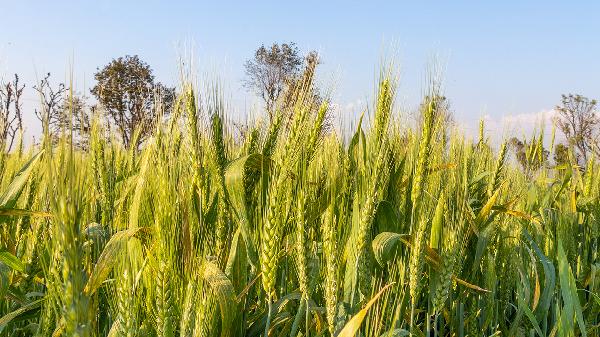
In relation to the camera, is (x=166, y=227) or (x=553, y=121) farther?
(x=553, y=121)

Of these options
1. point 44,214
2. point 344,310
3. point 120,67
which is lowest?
point 344,310

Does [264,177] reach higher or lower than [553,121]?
lower

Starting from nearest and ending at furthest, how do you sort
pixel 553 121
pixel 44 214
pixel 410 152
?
pixel 44 214 → pixel 410 152 → pixel 553 121

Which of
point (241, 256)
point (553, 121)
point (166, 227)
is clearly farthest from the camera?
point (553, 121)

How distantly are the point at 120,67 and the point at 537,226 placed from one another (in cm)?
2553

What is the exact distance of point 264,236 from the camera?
129 centimetres

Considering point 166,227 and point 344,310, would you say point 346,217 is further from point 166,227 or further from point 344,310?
point 166,227

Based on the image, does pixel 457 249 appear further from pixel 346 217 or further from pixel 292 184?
pixel 292 184

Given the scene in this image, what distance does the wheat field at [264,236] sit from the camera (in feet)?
3.91

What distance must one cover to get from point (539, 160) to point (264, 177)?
2508 millimetres

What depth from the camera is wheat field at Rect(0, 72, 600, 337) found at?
119 centimetres

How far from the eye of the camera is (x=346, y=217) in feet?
5.48

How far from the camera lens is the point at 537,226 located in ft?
8.84

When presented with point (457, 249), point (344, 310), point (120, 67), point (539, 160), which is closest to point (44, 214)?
point (344, 310)
